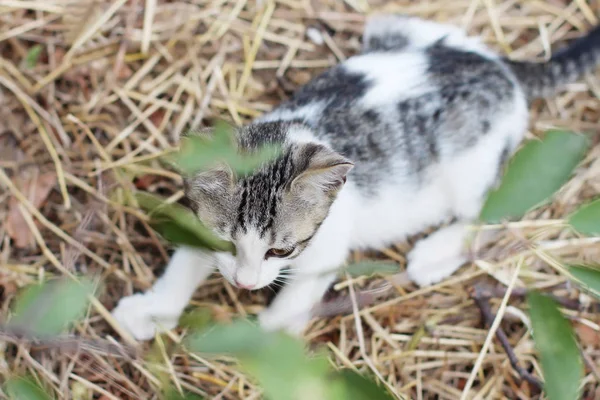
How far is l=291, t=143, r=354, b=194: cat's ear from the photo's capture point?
163 centimetres

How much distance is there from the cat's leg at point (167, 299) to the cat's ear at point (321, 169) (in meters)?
0.59

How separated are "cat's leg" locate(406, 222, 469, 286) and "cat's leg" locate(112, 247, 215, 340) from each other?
2.58 ft

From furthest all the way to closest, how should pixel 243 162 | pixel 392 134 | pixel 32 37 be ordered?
1. pixel 32 37
2. pixel 392 134
3. pixel 243 162

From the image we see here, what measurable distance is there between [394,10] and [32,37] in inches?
58.7

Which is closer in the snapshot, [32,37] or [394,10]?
[32,37]

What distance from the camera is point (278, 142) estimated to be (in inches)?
70.4

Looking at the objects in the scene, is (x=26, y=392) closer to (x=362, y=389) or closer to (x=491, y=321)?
(x=362, y=389)

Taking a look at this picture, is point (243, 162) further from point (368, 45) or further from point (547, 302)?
point (368, 45)

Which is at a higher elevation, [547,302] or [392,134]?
[547,302]

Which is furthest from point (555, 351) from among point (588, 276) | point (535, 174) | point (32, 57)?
point (32, 57)

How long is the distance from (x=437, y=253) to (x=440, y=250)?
0.06 feet

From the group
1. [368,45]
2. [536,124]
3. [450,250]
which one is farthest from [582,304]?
[368,45]

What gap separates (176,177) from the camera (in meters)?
2.47

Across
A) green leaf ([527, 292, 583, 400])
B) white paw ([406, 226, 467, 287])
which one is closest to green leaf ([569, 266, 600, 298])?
green leaf ([527, 292, 583, 400])
